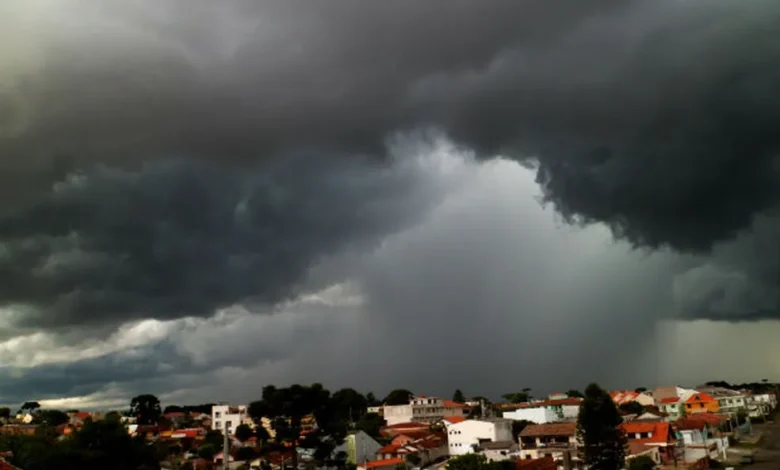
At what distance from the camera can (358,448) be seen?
9100 cm

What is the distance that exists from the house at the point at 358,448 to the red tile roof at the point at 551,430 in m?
22.2

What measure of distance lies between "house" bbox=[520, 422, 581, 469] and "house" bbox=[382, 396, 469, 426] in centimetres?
5667

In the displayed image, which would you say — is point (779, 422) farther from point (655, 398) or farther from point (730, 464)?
point (730, 464)

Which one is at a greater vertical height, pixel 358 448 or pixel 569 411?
pixel 569 411

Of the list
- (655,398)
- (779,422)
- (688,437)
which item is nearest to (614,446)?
(688,437)

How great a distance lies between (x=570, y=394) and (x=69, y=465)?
163 metres

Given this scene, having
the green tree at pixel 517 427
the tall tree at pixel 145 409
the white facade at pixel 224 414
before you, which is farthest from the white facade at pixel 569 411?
the tall tree at pixel 145 409

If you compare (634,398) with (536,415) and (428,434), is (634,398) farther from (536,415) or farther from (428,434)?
(428,434)

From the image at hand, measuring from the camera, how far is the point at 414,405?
14238 cm

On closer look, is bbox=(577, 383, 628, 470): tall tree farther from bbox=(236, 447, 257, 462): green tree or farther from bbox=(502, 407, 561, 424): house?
bbox=(502, 407, 561, 424): house

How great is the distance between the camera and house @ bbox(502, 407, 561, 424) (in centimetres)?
11444

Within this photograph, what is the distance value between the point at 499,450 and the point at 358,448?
2032 centimetres

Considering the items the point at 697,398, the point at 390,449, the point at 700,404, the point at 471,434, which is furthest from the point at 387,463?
the point at 697,398

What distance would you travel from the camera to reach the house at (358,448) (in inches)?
3538
